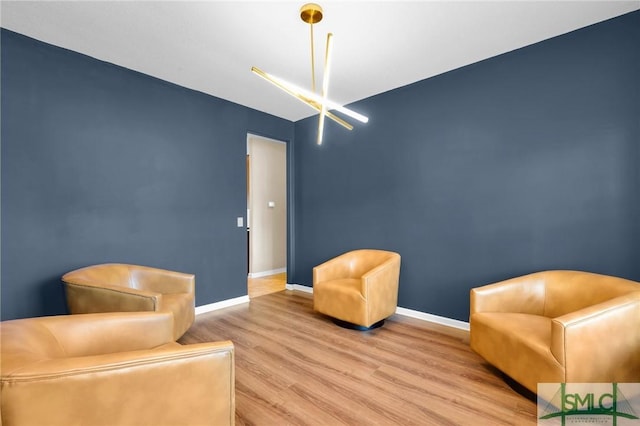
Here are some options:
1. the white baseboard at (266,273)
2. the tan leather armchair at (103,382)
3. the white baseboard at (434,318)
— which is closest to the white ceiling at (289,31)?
the tan leather armchair at (103,382)

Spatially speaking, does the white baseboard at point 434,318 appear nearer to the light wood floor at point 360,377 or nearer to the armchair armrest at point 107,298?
the light wood floor at point 360,377

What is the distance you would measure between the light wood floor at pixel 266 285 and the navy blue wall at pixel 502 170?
57.9 inches

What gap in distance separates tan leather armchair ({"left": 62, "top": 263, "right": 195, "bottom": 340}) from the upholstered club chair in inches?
55.8

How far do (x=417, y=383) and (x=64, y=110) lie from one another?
389cm

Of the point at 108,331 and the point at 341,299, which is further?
the point at 341,299

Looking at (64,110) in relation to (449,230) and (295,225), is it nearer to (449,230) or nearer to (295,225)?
(295,225)

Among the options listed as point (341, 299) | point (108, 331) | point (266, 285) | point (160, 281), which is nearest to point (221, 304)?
point (160, 281)

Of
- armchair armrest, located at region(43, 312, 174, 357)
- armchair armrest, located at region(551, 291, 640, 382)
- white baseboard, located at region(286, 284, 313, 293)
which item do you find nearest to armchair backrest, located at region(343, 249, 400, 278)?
white baseboard, located at region(286, 284, 313, 293)

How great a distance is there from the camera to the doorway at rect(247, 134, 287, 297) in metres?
5.81

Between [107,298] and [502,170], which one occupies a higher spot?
[502,170]

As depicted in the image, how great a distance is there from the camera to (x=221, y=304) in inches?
159

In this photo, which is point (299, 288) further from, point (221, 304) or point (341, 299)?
point (341, 299)

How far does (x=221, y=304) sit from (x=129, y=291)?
191 centimetres

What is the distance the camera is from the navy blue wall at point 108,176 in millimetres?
2611
